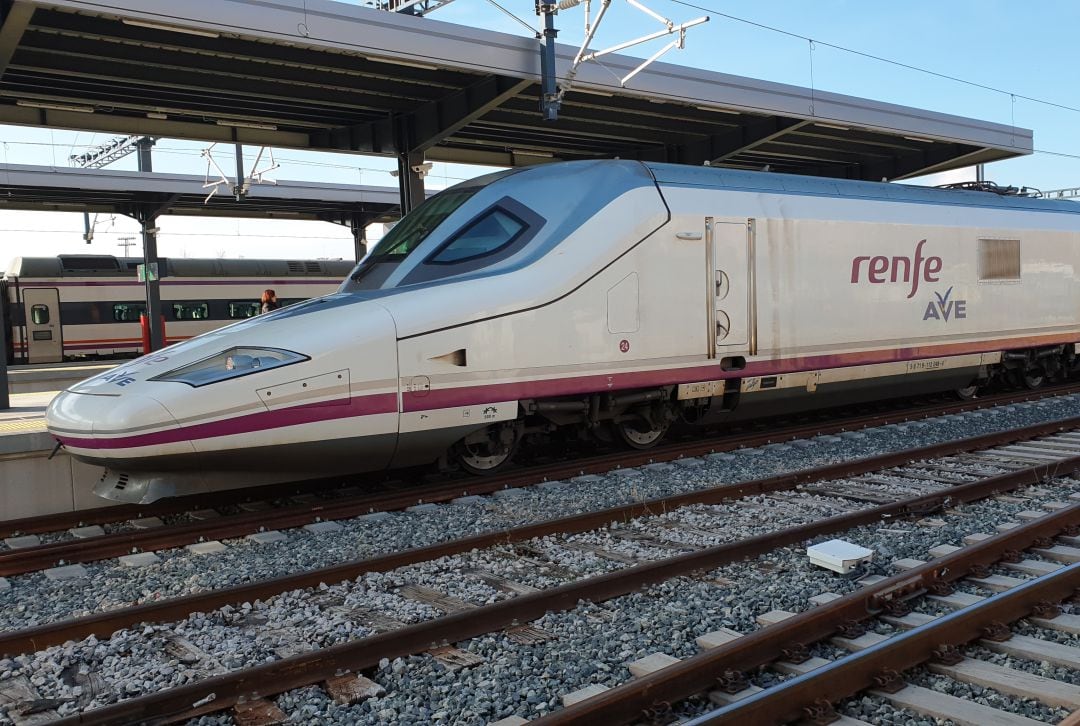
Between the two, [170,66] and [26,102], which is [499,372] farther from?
[26,102]

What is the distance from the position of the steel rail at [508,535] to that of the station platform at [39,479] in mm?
3447

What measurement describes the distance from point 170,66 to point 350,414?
6.31 metres

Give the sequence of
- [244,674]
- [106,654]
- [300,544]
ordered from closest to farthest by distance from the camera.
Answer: [244,674]
[106,654]
[300,544]

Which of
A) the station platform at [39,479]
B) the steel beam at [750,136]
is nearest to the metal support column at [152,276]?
the steel beam at [750,136]

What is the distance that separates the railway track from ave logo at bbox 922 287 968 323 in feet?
7.92

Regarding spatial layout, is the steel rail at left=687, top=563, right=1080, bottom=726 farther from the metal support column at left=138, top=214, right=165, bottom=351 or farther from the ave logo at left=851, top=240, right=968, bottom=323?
the metal support column at left=138, top=214, right=165, bottom=351

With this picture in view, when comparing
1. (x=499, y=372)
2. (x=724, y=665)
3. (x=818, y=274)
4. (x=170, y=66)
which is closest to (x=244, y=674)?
(x=724, y=665)

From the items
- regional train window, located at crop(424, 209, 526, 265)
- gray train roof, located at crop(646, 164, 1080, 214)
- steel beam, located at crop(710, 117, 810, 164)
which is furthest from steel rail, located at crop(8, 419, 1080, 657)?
steel beam, located at crop(710, 117, 810, 164)

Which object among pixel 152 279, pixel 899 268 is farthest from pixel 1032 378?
pixel 152 279

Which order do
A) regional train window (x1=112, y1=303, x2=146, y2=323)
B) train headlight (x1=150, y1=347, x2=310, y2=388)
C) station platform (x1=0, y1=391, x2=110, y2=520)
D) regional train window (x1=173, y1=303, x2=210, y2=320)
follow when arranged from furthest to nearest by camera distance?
regional train window (x1=173, y1=303, x2=210, y2=320) < regional train window (x1=112, y1=303, x2=146, y2=323) < station platform (x1=0, y1=391, x2=110, y2=520) < train headlight (x1=150, y1=347, x2=310, y2=388)

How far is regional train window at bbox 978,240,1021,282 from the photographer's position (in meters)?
11.1

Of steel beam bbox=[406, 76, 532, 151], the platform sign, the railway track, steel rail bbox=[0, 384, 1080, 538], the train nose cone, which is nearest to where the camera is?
the railway track

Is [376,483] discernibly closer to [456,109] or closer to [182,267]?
[456,109]

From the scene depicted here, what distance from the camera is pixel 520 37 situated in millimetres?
11398
